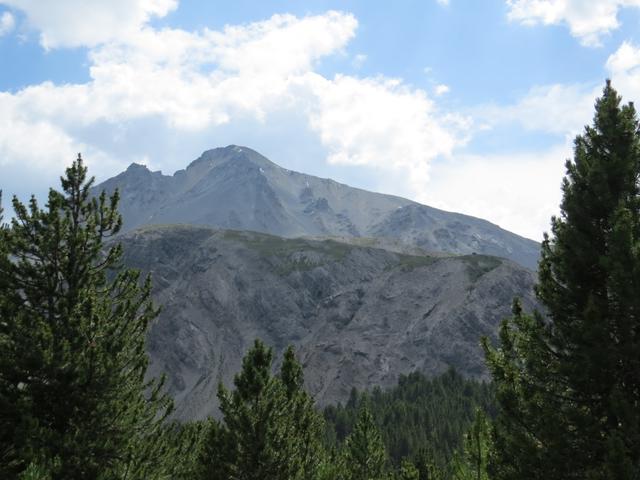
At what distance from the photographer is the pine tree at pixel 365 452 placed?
4156 cm

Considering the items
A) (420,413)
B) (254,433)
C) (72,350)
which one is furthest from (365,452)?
(420,413)

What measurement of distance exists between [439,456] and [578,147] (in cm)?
9810

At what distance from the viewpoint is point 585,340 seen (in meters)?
12.9

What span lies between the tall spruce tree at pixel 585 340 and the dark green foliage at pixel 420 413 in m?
88.9

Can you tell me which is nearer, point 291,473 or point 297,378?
point 291,473

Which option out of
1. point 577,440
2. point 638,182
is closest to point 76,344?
point 577,440

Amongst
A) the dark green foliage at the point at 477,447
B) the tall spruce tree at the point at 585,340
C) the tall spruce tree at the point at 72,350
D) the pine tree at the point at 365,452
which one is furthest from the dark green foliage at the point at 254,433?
the pine tree at the point at 365,452

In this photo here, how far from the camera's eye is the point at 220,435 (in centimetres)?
2356

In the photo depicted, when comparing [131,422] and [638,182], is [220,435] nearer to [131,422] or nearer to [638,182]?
[131,422]

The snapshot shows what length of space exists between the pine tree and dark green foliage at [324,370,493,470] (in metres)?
58.3

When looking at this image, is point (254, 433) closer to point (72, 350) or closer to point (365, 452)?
point (72, 350)

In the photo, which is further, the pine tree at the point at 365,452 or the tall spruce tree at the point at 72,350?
the pine tree at the point at 365,452

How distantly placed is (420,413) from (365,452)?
318ft

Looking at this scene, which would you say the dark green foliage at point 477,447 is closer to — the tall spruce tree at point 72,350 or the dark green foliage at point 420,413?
the tall spruce tree at point 72,350
